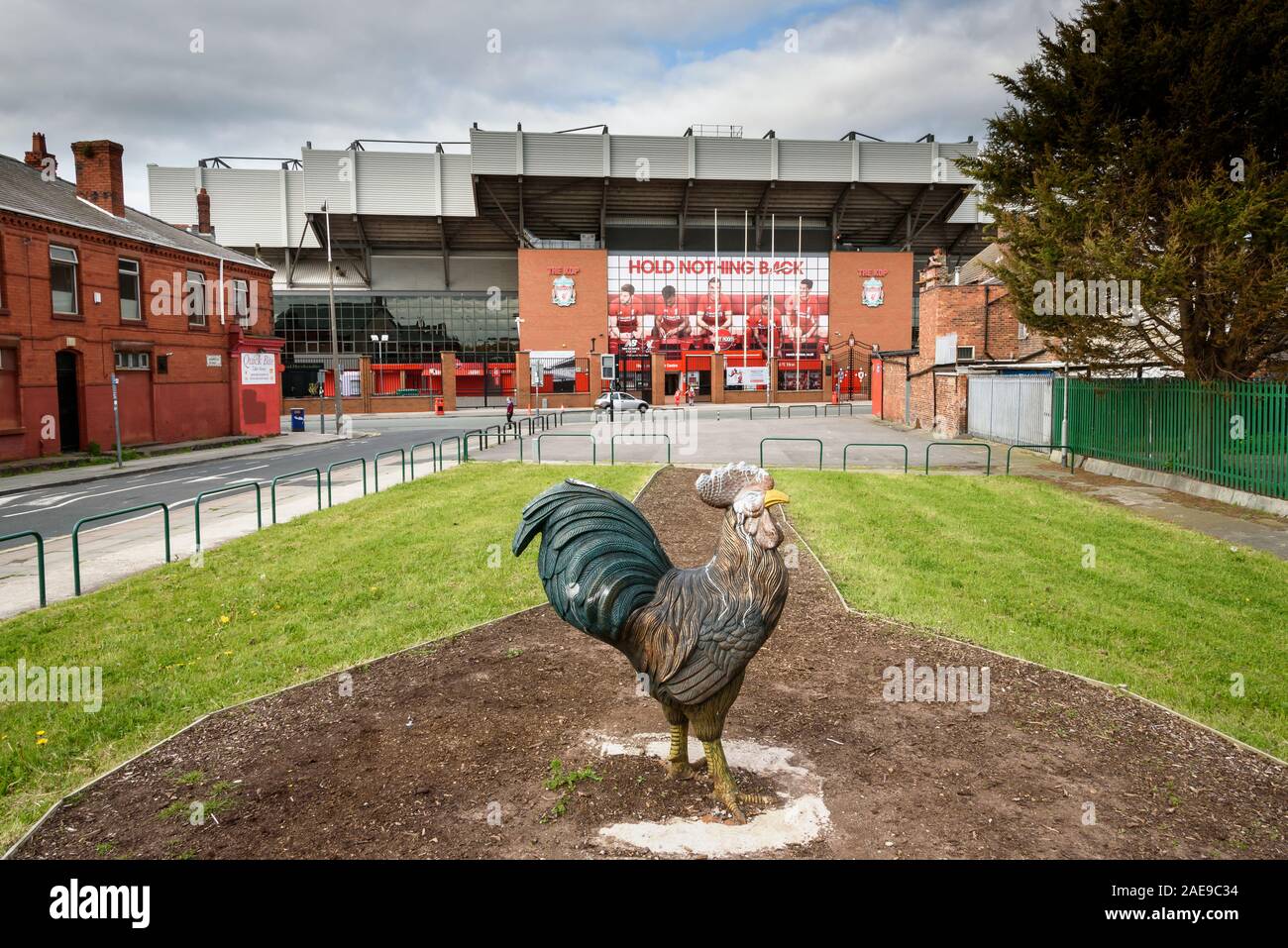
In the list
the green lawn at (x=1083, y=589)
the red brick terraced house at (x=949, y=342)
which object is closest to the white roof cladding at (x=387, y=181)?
the red brick terraced house at (x=949, y=342)

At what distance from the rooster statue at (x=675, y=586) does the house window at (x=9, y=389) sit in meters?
27.1

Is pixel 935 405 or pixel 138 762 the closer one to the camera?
pixel 138 762

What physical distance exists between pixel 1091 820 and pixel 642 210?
221 feet

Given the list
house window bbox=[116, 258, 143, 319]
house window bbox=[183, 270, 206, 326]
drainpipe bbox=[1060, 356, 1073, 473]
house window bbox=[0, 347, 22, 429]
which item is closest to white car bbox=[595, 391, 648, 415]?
house window bbox=[183, 270, 206, 326]

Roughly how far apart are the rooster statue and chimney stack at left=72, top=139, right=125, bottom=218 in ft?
A: 115

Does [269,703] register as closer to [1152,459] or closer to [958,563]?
[958,563]

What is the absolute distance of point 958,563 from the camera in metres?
11.5

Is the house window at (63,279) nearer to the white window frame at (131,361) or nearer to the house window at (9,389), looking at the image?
the white window frame at (131,361)

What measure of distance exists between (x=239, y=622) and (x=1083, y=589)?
34.8 feet

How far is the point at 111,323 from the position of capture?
2808 cm

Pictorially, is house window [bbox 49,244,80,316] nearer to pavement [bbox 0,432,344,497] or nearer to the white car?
pavement [bbox 0,432,344,497]

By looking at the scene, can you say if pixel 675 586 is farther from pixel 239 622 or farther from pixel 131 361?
pixel 131 361

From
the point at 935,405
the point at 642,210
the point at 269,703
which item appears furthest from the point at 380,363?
the point at 269,703

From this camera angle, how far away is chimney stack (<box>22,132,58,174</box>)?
32000 millimetres
